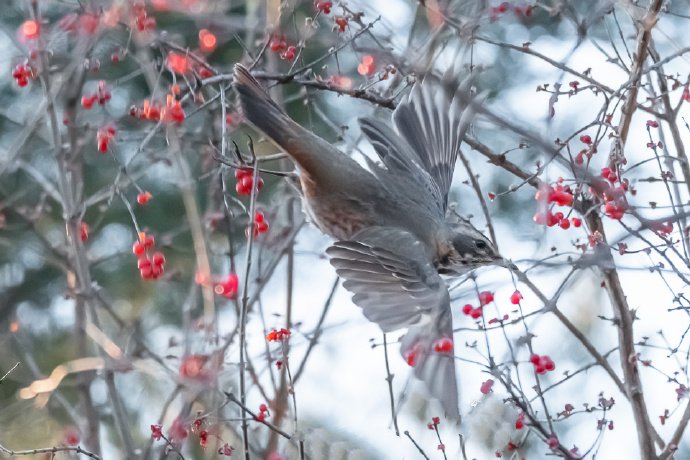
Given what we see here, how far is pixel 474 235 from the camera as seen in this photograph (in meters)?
4.16

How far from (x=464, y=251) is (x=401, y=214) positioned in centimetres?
35

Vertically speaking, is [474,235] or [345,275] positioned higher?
[474,235]

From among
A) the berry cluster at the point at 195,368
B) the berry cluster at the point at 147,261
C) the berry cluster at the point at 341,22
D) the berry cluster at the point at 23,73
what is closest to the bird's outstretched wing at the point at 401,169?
the berry cluster at the point at 341,22

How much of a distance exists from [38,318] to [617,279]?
17.9 feet

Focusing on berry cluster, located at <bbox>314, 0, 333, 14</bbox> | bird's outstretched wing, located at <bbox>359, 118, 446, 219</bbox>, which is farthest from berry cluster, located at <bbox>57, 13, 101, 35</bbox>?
bird's outstretched wing, located at <bbox>359, 118, 446, 219</bbox>

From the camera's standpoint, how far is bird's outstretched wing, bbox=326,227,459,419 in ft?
11.8

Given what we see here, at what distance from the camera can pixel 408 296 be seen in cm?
385

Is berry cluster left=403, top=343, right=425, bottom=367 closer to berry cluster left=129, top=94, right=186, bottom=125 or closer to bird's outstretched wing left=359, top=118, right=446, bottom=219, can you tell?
bird's outstretched wing left=359, top=118, right=446, bottom=219

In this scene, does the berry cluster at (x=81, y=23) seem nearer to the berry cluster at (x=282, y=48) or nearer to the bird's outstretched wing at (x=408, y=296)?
the berry cluster at (x=282, y=48)

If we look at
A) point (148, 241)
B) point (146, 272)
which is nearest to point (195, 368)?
point (146, 272)

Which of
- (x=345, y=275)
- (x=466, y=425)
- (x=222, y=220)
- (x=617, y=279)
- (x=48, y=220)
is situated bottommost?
(x=466, y=425)

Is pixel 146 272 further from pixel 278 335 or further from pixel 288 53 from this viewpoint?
pixel 288 53

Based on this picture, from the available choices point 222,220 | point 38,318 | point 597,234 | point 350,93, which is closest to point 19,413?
point 38,318

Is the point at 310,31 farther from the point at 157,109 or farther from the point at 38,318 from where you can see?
the point at 38,318
